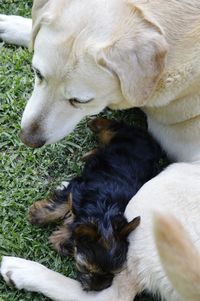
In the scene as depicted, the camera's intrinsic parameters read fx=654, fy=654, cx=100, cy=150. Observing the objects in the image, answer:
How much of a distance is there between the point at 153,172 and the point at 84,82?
36.1 inches

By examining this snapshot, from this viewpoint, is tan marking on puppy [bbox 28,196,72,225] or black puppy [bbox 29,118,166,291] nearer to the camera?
black puppy [bbox 29,118,166,291]

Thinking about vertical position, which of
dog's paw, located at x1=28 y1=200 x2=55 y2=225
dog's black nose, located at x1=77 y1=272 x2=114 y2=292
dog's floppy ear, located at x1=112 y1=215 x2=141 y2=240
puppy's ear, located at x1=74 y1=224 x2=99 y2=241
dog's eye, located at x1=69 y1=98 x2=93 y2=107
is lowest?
dog's paw, located at x1=28 y1=200 x2=55 y2=225

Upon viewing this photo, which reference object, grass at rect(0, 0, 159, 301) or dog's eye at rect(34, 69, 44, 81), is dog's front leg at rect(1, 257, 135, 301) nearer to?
grass at rect(0, 0, 159, 301)

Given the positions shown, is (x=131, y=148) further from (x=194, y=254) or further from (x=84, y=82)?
(x=194, y=254)

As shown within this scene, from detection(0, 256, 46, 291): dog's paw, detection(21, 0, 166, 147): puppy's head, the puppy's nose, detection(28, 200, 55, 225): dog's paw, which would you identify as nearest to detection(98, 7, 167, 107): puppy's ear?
detection(21, 0, 166, 147): puppy's head

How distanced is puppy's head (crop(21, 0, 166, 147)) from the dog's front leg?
3.06 ft

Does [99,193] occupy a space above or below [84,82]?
below

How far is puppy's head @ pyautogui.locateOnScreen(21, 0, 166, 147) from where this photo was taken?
3.23 metres

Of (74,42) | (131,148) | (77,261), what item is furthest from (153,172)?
(74,42)

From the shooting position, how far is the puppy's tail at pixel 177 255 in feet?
8.87

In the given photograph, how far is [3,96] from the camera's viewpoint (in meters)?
4.28

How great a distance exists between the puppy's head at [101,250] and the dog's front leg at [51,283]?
0.04m

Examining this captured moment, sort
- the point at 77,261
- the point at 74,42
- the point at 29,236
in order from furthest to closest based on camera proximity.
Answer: the point at 29,236, the point at 77,261, the point at 74,42

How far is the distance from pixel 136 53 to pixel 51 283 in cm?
130
